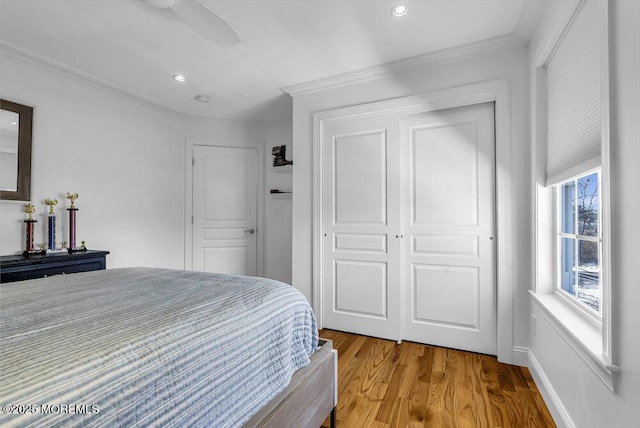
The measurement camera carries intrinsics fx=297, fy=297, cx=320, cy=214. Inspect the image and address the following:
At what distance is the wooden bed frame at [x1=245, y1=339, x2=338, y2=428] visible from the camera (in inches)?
40.4

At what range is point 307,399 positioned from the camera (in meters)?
1.23

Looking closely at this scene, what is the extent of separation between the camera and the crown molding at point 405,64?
86.7 inches

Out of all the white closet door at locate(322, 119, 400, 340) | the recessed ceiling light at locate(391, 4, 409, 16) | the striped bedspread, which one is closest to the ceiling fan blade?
the recessed ceiling light at locate(391, 4, 409, 16)

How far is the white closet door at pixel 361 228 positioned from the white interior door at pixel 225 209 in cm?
153

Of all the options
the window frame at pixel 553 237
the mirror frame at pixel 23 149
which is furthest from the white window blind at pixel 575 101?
the mirror frame at pixel 23 149

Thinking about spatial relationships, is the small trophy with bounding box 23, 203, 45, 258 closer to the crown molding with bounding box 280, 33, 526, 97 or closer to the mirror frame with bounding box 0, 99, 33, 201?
the mirror frame with bounding box 0, 99, 33, 201

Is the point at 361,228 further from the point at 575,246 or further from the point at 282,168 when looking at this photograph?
the point at 282,168

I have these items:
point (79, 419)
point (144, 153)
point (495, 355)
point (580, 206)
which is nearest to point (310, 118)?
point (144, 153)

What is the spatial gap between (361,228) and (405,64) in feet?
4.80

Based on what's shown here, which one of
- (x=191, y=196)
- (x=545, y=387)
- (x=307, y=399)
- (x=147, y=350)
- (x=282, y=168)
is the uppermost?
(x=282, y=168)

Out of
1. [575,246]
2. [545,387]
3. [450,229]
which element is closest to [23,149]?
[450,229]

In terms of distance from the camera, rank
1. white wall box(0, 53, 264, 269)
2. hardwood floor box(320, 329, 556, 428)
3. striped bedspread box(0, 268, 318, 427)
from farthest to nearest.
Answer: white wall box(0, 53, 264, 269)
hardwood floor box(320, 329, 556, 428)
striped bedspread box(0, 268, 318, 427)

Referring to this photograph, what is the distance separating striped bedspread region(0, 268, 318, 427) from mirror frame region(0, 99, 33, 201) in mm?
1440

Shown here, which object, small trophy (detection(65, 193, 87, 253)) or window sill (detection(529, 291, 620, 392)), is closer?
window sill (detection(529, 291, 620, 392))
